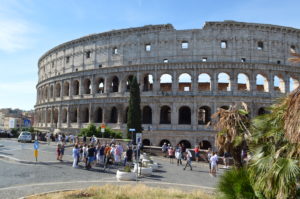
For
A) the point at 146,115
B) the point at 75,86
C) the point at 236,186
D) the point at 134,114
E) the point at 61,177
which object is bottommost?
the point at 61,177

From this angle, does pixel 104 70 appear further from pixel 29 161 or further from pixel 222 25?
pixel 29 161

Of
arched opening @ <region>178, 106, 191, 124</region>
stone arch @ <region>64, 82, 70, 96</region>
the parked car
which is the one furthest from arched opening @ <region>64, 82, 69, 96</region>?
arched opening @ <region>178, 106, 191, 124</region>

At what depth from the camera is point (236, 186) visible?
5906 mm

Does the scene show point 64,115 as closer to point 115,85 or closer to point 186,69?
point 115,85

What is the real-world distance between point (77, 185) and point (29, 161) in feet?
24.7

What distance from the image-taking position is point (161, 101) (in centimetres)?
3472

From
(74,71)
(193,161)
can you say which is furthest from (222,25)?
(74,71)

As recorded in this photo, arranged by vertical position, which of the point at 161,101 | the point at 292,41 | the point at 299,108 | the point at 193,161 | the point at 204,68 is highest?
the point at 292,41

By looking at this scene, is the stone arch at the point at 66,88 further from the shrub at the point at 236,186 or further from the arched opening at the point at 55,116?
the shrub at the point at 236,186

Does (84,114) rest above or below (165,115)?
above

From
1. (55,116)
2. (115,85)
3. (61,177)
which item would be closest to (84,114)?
(115,85)

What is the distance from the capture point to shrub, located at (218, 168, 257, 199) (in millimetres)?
5828

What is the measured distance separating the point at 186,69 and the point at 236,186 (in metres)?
29.1

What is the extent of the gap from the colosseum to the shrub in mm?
26527
